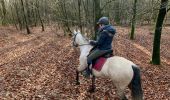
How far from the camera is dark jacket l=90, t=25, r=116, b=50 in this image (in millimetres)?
10430

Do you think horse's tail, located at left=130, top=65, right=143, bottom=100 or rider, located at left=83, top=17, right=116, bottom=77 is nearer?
horse's tail, located at left=130, top=65, right=143, bottom=100

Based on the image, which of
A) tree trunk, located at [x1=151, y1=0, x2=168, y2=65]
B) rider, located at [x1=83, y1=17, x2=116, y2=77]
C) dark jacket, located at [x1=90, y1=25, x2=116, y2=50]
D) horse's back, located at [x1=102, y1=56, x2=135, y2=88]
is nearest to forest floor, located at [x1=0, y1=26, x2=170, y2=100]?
tree trunk, located at [x1=151, y1=0, x2=168, y2=65]

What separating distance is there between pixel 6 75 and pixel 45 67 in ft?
9.71

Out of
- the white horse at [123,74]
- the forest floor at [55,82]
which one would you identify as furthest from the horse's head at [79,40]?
the white horse at [123,74]

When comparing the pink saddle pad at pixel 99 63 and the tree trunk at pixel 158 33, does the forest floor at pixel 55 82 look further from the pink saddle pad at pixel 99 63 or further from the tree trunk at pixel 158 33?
the pink saddle pad at pixel 99 63

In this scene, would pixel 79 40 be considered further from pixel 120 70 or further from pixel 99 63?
pixel 120 70

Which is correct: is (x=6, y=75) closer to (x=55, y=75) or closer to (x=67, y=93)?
(x=55, y=75)

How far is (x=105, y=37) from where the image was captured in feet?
34.4

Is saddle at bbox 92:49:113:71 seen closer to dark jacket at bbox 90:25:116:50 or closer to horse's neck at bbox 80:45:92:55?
dark jacket at bbox 90:25:116:50

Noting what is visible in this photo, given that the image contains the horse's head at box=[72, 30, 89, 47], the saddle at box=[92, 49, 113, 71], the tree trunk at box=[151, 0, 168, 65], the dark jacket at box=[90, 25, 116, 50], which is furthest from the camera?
the tree trunk at box=[151, 0, 168, 65]

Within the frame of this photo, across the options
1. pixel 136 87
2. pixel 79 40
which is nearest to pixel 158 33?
pixel 79 40

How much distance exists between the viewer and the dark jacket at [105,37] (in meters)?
10.4

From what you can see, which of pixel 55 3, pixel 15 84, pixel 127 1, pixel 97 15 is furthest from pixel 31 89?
pixel 127 1

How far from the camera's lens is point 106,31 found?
10.4 metres
